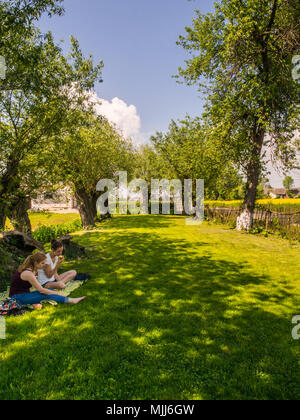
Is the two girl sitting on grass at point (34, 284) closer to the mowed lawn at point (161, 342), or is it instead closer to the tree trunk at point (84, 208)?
the mowed lawn at point (161, 342)

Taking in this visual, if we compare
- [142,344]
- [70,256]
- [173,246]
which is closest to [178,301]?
[142,344]

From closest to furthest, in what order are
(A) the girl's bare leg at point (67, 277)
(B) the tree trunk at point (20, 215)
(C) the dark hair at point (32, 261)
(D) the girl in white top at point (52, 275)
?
(C) the dark hair at point (32, 261) → (D) the girl in white top at point (52, 275) → (A) the girl's bare leg at point (67, 277) → (B) the tree trunk at point (20, 215)

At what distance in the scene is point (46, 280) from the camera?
676cm

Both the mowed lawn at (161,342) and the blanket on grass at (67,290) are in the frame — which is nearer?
the mowed lawn at (161,342)

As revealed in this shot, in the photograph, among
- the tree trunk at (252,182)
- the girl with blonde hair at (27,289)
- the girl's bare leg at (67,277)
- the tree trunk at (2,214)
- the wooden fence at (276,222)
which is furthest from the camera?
the tree trunk at (252,182)

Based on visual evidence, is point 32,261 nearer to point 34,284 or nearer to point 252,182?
point 34,284

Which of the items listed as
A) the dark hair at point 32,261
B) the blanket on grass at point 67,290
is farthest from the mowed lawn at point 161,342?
the dark hair at point 32,261

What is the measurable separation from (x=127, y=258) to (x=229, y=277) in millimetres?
4735

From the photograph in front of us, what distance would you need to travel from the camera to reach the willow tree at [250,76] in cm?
1458

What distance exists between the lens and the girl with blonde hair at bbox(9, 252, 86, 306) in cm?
570

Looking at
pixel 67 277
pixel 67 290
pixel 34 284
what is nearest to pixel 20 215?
pixel 67 277

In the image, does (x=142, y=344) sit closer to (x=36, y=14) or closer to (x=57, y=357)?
(x=57, y=357)

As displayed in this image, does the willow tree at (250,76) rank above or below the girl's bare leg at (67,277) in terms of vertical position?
above

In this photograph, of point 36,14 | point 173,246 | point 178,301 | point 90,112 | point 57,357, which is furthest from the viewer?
point 173,246
